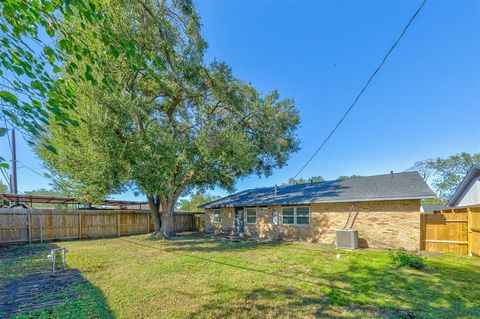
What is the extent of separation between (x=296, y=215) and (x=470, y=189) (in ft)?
27.5

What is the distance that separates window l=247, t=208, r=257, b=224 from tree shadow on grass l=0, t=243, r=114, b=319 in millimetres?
10262

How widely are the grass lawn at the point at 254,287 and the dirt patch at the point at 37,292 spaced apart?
45 mm

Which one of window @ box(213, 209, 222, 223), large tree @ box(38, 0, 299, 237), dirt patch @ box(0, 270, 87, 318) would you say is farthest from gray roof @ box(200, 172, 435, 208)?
dirt patch @ box(0, 270, 87, 318)

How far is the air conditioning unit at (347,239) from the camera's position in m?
10.0

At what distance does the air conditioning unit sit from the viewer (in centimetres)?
1002

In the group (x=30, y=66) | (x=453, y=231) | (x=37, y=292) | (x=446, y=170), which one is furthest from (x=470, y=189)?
(x=446, y=170)

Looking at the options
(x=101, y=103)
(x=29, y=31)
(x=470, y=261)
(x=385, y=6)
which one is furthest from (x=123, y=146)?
(x=470, y=261)

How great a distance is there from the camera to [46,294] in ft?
16.7

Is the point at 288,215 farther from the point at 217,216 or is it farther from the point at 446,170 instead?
the point at 446,170

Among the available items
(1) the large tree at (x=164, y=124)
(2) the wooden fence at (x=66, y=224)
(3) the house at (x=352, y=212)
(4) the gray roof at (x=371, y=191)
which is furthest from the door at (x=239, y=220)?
(2) the wooden fence at (x=66, y=224)

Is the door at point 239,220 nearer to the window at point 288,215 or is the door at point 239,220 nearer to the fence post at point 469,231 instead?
the window at point 288,215

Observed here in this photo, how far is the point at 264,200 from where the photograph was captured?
49.1ft

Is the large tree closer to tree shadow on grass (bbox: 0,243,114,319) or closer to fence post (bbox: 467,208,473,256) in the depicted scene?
tree shadow on grass (bbox: 0,243,114,319)

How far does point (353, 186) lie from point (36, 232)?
56.1 ft
